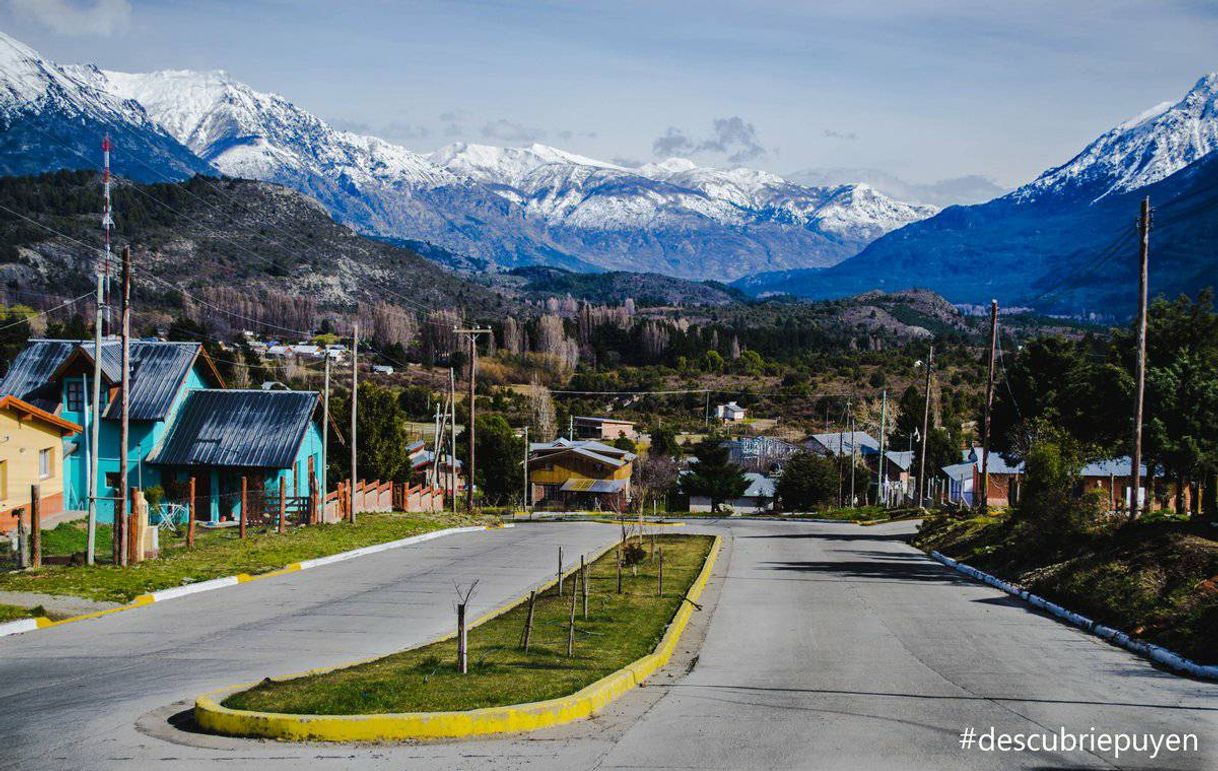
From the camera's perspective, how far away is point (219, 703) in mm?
11102

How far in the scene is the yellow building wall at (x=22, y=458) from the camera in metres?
34.6

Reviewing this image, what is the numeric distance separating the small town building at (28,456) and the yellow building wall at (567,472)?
43849 mm

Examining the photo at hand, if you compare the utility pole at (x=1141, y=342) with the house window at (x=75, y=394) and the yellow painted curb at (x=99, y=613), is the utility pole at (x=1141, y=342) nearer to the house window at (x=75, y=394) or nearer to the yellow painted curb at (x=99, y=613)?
the yellow painted curb at (x=99, y=613)

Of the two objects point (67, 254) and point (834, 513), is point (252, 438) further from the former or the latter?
point (67, 254)

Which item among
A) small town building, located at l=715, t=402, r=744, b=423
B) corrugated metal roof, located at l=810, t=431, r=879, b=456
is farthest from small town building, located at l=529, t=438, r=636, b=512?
small town building, located at l=715, t=402, r=744, b=423

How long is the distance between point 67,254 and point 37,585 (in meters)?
156

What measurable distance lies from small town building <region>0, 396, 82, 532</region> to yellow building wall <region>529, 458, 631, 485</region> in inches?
1726

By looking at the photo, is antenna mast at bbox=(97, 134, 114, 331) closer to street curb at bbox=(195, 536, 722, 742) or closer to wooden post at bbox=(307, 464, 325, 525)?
wooden post at bbox=(307, 464, 325, 525)

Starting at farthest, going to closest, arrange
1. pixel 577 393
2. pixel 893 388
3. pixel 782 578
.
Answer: pixel 577 393
pixel 893 388
pixel 782 578

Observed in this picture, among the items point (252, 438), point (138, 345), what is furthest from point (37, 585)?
point (138, 345)

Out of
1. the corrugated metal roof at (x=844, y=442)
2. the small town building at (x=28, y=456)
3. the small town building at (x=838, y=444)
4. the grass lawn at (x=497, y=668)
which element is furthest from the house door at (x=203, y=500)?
the corrugated metal roof at (x=844, y=442)

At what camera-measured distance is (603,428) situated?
106 meters

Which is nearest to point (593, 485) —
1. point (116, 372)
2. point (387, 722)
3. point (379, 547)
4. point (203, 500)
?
point (203, 500)

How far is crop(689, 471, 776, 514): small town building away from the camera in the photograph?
81.6m
